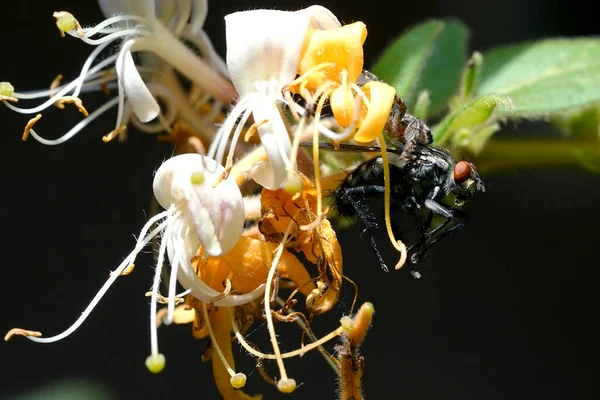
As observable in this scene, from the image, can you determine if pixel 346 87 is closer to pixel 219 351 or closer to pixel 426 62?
pixel 219 351

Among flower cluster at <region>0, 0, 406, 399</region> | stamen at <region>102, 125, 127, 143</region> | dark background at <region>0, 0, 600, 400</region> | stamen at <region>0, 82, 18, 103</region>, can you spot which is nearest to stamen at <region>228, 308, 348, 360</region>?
flower cluster at <region>0, 0, 406, 399</region>

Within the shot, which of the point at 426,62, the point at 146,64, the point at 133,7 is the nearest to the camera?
the point at 133,7

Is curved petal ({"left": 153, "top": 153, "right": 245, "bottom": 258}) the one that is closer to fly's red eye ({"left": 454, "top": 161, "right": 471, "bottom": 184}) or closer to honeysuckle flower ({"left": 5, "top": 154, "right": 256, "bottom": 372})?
honeysuckle flower ({"left": 5, "top": 154, "right": 256, "bottom": 372})

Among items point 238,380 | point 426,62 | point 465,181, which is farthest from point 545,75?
point 238,380

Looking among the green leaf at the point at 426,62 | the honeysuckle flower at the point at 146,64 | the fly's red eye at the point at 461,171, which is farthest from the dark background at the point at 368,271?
the fly's red eye at the point at 461,171

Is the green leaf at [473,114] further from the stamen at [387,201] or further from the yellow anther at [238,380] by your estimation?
the yellow anther at [238,380]

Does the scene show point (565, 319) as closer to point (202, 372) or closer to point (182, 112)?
point (202, 372)
